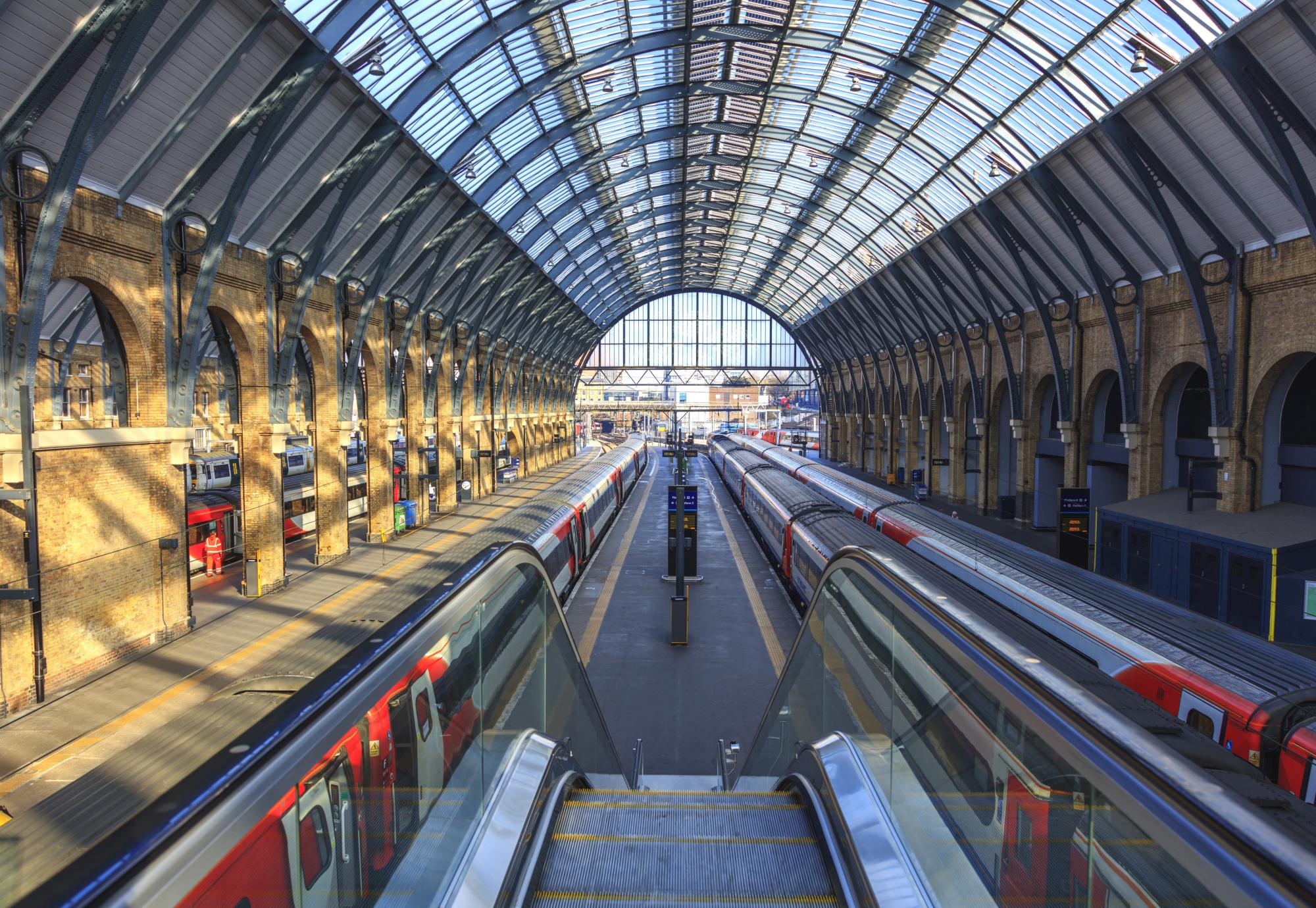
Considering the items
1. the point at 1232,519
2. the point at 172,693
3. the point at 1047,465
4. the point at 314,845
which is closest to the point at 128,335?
the point at 172,693

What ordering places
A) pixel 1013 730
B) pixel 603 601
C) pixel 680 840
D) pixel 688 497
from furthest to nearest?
pixel 603 601 → pixel 688 497 → pixel 680 840 → pixel 1013 730

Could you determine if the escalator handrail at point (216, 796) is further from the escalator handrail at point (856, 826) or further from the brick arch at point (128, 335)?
the brick arch at point (128, 335)

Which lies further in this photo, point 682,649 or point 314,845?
point 682,649

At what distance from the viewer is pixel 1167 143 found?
17703 mm

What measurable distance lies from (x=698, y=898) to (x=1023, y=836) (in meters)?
1.58

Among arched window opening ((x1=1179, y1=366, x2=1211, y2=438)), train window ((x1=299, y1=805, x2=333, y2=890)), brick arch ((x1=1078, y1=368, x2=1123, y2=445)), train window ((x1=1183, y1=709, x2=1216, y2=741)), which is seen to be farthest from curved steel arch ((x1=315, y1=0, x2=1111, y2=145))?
train window ((x1=299, y1=805, x2=333, y2=890))

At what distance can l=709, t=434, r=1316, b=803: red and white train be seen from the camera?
673cm

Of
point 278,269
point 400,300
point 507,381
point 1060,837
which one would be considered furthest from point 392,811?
point 507,381

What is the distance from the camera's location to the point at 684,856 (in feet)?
13.3

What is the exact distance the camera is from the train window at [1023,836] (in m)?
2.67

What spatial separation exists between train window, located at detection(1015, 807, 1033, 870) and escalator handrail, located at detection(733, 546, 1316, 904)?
1.26 ft

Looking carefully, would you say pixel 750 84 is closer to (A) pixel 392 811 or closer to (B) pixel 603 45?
(B) pixel 603 45

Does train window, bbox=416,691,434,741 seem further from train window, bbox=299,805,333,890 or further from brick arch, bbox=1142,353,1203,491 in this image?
brick arch, bbox=1142,353,1203,491

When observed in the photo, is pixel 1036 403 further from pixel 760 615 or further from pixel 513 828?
pixel 513 828
